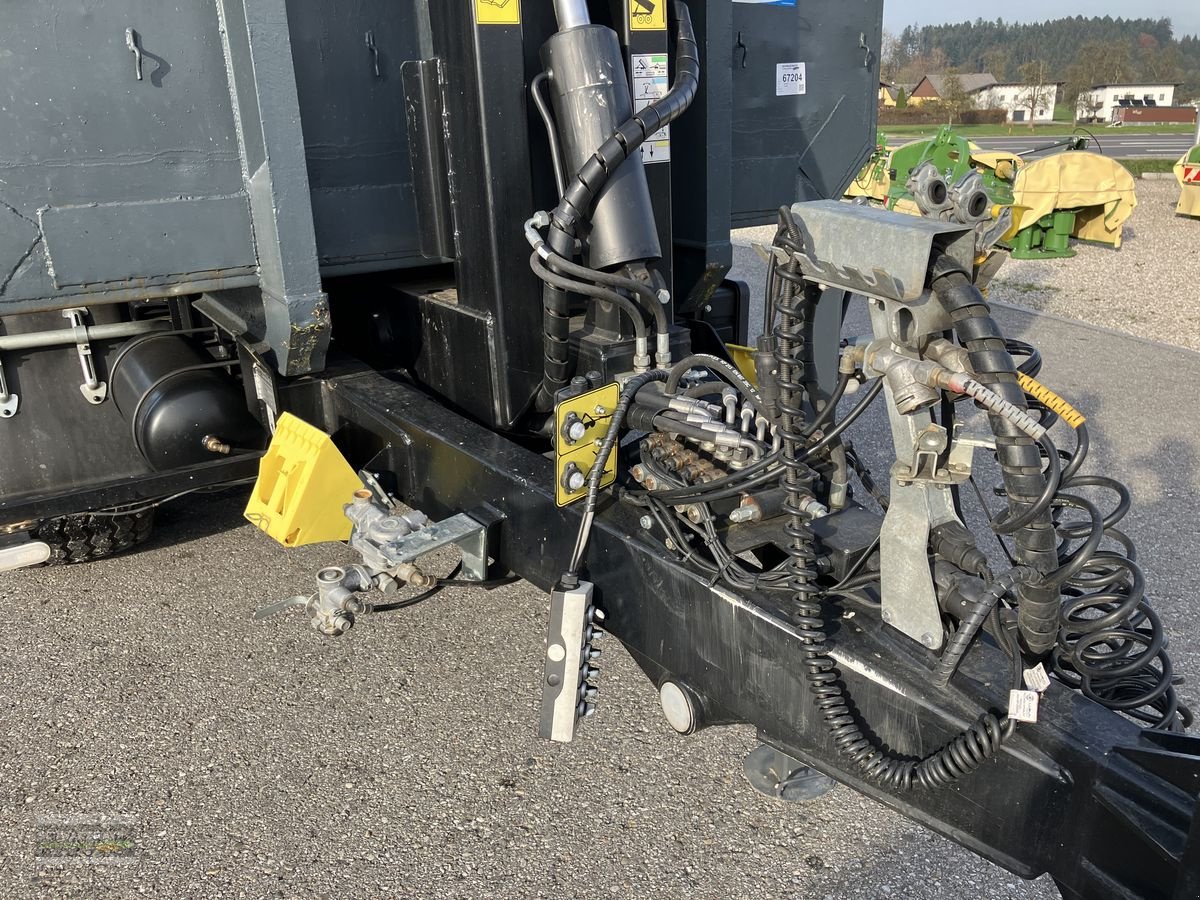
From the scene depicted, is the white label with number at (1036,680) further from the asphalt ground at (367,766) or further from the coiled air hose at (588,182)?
the coiled air hose at (588,182)

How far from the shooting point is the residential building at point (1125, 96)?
211ft

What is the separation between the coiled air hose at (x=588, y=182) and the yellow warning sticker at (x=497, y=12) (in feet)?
1.31

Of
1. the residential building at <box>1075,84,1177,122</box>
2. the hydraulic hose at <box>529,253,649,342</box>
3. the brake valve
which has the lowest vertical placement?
the residential building at <box>1075,84,1177,122</box>

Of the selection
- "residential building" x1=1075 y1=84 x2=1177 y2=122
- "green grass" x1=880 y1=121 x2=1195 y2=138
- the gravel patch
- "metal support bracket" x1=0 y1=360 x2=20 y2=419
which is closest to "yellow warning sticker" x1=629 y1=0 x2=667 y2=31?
"metal support bracket" x1=0 y1=360 x2=20 y2=419

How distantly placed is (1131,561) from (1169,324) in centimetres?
686

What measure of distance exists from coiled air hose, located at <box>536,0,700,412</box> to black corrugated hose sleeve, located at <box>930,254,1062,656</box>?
1031 mm

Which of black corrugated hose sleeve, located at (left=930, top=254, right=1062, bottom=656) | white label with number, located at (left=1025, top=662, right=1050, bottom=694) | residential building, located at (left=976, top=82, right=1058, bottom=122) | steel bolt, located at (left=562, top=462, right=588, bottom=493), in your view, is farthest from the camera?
residential building, located at (left=976, top=82, right=1058, bottom=122)

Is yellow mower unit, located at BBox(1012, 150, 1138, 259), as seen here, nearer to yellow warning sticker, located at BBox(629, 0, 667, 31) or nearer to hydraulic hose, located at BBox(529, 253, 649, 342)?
yellow warning sticker, located at BBox(629, 0, 667, 31)

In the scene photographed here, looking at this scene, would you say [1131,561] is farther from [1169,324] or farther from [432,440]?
A: [1169,324]

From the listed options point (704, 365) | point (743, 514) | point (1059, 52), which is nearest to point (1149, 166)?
point (704, 365)

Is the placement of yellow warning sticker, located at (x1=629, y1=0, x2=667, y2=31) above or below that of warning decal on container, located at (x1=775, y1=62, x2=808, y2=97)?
above

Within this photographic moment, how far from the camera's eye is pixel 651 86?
266 cm

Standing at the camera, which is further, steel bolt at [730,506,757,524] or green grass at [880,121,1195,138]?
green grass at [880,121,1195,138]

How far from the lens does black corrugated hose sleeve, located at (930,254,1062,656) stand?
142 cm
